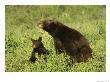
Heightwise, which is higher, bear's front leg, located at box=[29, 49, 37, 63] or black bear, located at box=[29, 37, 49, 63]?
black bear, located at box=[29, 37, 49, 63]

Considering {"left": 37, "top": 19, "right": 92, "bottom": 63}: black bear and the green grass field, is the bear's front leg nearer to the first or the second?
the green grass field

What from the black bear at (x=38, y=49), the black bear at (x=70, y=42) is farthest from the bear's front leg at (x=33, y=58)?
the black bear at (x=70, y=42)

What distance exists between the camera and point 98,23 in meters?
9.88

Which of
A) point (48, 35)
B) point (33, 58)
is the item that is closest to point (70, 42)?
point (48, 35)

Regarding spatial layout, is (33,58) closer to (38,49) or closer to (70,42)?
(38,49)

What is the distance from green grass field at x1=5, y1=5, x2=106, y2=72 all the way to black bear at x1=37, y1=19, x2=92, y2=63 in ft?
0.15

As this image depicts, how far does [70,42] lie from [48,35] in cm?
22

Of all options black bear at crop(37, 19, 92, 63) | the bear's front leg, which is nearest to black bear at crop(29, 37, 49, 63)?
the bear's front leg

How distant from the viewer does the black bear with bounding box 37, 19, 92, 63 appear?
9.77 meters

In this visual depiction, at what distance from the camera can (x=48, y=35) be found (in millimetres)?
9844

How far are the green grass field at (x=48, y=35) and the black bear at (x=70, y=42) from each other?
0.05 meters
